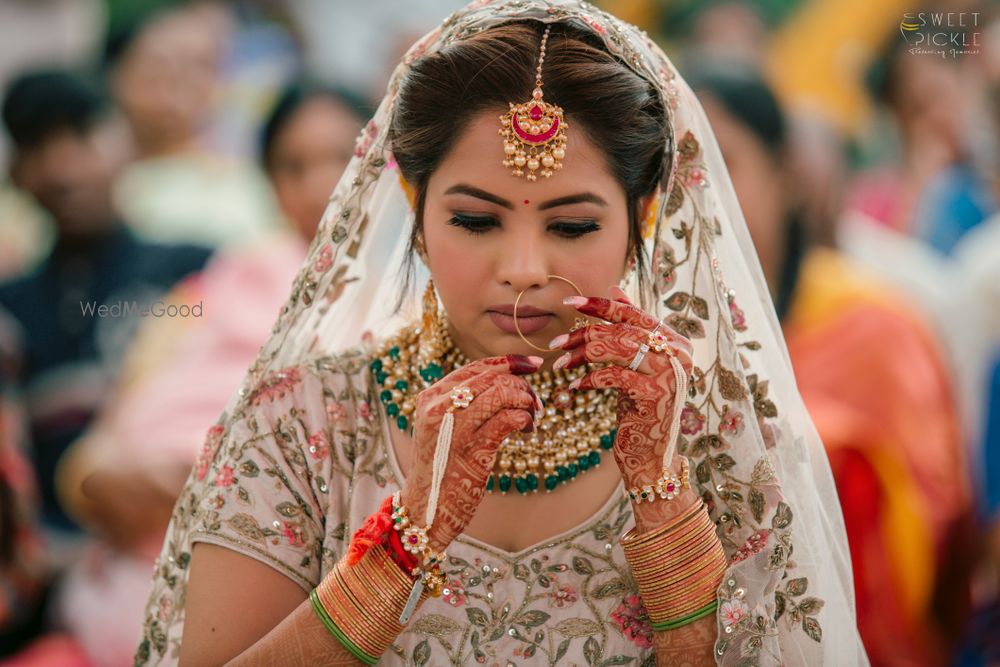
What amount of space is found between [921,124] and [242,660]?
4737 millimetres

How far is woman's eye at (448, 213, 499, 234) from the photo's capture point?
6.07ft

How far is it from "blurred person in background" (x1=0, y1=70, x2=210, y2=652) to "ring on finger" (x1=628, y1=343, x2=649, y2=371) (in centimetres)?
272

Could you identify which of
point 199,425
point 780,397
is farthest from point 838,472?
point 199,425

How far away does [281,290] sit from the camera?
13.3ft

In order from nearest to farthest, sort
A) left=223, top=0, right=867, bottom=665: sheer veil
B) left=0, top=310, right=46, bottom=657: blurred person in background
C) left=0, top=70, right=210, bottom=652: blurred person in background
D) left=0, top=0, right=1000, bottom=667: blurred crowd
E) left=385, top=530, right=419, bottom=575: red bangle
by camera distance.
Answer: left=385, top=530, right=419, bottom=575: red bangle → left=223, top=0, right=867, bottom=665: sheer veil → left=0, top=0, right=1000, bottom=667: blurred crowd → left=0, top=310, right=46, bottom=657: blurred person in background → left=0, top=70, right=210, bottom=652: blurred person in background

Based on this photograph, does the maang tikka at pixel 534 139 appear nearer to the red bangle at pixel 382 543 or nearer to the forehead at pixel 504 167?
the forehead at pixel 504 167

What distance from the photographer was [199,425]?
3463 mm

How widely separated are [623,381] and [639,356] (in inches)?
1.7

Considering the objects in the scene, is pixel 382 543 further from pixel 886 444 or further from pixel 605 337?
pixel 886 444

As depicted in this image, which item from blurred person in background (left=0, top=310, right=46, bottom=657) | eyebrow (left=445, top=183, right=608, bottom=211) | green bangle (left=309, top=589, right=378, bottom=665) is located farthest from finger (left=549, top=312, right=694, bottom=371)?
blurred person in background (left=0, top=310, right=46, bottom=657)

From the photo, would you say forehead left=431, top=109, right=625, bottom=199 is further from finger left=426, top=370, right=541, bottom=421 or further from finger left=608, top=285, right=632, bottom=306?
finger left=426, top=370, right=541, bottom=421

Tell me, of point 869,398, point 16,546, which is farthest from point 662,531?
point 16,546

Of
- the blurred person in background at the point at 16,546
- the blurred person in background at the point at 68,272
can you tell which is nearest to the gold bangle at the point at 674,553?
the blurred person in background at the point at 16,546

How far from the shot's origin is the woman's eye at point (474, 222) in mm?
1850
